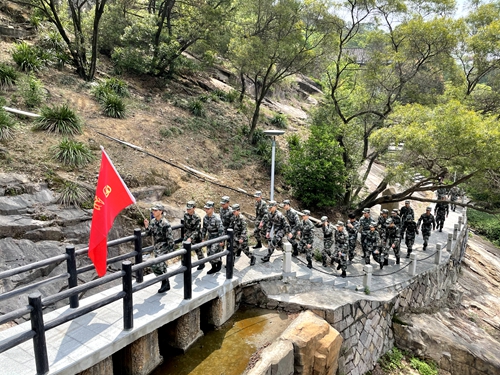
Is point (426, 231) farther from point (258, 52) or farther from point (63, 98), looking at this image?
point (63, 98)

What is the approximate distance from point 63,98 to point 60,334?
11580 mm

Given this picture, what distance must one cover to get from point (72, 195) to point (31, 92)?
550cm

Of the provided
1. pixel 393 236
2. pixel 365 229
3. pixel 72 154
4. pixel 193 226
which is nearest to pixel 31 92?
pixel 72 154

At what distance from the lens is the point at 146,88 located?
19.8 m

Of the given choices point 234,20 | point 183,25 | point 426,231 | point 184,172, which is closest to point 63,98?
point 184,172

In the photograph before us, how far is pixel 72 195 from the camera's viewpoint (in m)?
9.88

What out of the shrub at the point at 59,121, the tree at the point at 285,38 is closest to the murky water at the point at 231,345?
the shrub at the point at 59,121

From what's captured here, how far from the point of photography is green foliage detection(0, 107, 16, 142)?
10725mm

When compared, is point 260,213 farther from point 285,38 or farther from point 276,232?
point 285,38

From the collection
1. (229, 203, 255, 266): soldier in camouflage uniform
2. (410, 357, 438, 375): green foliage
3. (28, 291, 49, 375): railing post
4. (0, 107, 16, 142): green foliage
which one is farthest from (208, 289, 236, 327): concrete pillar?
(0, 107, 16, 142): green foliage

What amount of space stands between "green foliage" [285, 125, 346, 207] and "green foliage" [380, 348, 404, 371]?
23.0 feet

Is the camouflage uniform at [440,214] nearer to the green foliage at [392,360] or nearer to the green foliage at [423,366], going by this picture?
the green foliage at [423,366]

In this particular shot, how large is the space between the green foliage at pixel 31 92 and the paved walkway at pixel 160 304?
8.98 metres

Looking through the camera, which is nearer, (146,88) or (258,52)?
(258,52)
